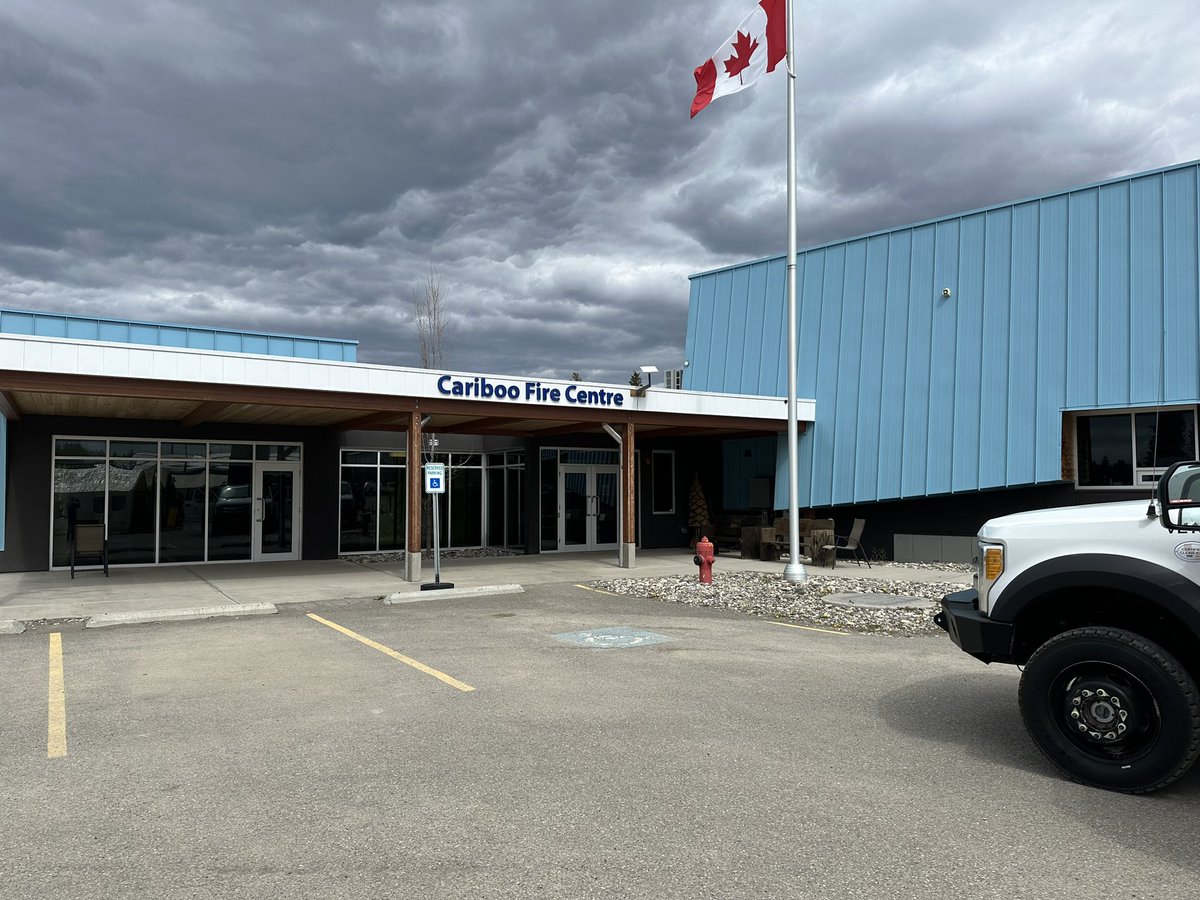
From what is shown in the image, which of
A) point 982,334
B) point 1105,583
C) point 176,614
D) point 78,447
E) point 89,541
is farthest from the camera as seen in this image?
point 982,334

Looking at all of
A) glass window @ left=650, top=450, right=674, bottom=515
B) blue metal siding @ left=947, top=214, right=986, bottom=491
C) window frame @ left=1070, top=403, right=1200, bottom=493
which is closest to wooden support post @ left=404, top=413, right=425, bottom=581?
glass window @ left=650, top=450, right=674, bottom=515

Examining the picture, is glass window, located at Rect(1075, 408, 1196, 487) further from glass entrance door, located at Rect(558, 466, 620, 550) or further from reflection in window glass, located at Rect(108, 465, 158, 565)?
reflection in window glass, located at Rect(108, 465, 158, 565)

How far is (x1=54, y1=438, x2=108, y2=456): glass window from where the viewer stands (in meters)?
17.1

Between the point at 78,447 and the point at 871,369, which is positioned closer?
the point at 78,447

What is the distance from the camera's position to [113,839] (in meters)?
4.12

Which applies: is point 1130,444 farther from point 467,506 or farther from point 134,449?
point 134,449

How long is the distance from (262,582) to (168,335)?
10387 mm

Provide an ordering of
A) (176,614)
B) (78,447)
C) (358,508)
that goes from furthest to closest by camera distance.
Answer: (358,508)
(78,447)
(176,614)

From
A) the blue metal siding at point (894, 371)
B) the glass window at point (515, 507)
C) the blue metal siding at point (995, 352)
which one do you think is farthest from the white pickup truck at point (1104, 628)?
the glass window at point (515, 507)

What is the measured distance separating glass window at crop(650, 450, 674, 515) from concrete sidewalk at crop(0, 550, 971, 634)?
320 cm

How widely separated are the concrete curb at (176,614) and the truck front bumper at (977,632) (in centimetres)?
924

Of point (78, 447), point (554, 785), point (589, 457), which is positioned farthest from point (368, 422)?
point (554, 785)

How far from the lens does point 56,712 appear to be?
653 cm

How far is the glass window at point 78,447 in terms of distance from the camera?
17141mm
